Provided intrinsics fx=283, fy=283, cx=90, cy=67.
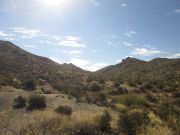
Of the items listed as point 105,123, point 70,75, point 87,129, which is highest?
point 70,75

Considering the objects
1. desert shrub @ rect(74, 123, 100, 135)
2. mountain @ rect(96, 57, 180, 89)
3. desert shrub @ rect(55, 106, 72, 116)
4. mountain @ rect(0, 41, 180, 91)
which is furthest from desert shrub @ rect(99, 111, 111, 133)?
mountain @ rect(96, 57, 180, 89)

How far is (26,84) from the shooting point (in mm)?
32844

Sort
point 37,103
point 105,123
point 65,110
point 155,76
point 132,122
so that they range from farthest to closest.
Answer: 1. point 155,76
2. point 37,103
3. point 65,110
4. point 105,123
5. point 132,122

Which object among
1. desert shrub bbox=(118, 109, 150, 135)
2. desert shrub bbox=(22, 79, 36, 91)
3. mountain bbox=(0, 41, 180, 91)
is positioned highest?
mountain bbox=(0, 41, 180, 91)

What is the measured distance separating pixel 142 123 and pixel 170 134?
75.2 inches

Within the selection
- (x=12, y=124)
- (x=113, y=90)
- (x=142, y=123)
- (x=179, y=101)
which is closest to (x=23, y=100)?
(x=12, y=124)

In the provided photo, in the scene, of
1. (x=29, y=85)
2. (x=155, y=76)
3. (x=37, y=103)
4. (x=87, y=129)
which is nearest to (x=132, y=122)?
(x=87, y=129)

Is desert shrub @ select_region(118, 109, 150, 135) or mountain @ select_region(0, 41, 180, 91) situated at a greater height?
mountain @ select_region(0, 41, 180, 91)

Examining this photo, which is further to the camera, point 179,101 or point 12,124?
point 179,101

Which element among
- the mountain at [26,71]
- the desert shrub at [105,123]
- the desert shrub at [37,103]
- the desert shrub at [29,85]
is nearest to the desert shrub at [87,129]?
the desert shrub at [105,123]

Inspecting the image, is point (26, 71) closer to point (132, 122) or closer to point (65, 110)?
point (65, 110)

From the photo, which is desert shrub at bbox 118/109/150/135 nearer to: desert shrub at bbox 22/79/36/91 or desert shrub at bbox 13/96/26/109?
desert shrub at bbox 13/96/26/109

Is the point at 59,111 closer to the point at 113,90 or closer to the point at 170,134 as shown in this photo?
the point at 170,134

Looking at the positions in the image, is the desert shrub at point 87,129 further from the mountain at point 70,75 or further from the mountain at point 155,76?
the mountain at point 155,76
